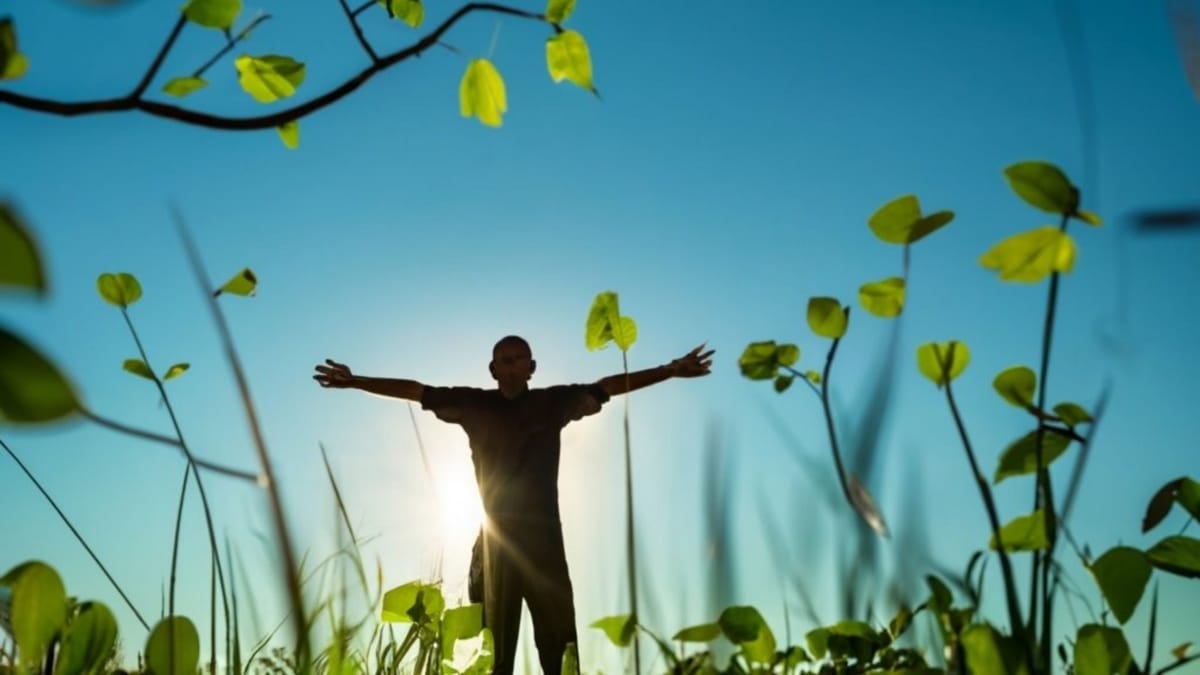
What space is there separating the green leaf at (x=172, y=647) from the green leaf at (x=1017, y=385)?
0.76 metres

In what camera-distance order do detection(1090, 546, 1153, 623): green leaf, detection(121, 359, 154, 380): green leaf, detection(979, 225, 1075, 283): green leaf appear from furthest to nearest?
detection(121, 359, 154, 380): green leaf
detection(1090, 546, 1153, 623): green leaf
detection(979, 225, 1075, 283): green leaf

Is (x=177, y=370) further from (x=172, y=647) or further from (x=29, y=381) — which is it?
(x=29, y=381)

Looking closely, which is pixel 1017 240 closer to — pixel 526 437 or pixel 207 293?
pixel 207 293

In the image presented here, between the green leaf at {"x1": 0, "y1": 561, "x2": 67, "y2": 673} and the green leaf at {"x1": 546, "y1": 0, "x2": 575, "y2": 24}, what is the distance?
75cm

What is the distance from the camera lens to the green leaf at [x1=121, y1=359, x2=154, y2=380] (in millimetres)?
1312

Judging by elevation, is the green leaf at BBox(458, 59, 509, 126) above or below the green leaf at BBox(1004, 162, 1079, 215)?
above

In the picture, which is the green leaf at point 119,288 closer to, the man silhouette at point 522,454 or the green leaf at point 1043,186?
the green leaf at point 1043,186

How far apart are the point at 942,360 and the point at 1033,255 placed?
140 millimetres

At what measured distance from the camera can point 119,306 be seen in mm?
1124

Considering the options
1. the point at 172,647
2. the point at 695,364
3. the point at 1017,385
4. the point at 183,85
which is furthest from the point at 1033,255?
the point at 695,364

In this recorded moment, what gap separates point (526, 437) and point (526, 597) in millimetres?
828

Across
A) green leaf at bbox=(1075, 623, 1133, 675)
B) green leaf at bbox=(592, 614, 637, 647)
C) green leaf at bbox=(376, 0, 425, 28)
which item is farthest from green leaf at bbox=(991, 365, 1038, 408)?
green leaf at bbox=(376, 0, 425, 28)

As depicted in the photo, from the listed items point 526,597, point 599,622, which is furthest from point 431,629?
point 526,597

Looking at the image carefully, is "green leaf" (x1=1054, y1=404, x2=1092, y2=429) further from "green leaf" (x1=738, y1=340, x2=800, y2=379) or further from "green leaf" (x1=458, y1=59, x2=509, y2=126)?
"green leaf" (x1=458, y1=59, x2=509, y2=126)
